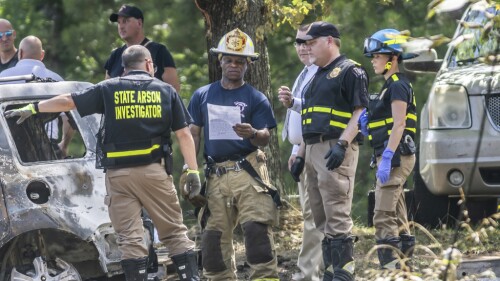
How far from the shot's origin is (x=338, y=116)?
8562mm

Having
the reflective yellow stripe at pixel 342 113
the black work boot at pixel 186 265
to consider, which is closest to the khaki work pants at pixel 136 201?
the black work boot at pixel 186 265

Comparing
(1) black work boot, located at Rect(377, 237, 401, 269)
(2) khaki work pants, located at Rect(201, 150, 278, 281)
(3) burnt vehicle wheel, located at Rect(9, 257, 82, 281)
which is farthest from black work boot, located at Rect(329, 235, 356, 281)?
(3) burnt vehicle wheel, located at Rect(9, 257, 82, 281)

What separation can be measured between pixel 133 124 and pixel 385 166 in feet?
5.83

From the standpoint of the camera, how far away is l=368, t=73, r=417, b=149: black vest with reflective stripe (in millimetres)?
8836

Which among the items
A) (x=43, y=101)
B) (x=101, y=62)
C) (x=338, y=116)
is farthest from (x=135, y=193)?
(x=101, y=62)

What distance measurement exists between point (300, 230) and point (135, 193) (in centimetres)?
322

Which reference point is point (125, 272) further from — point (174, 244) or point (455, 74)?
point (455, 74)

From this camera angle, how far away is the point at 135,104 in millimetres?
8242

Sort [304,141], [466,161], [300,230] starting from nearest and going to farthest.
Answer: [304,141] < [466,161] < [300,230]

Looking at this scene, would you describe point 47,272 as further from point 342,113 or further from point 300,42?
point 300,42

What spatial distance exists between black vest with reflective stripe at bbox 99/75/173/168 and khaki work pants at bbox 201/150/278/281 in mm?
688

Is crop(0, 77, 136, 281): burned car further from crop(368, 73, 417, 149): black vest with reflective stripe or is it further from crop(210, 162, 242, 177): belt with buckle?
crop(368, 73, 417, 149): black vest with reflective stripe

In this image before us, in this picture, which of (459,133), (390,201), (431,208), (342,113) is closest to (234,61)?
(342,113)

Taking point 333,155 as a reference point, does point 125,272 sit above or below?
below
